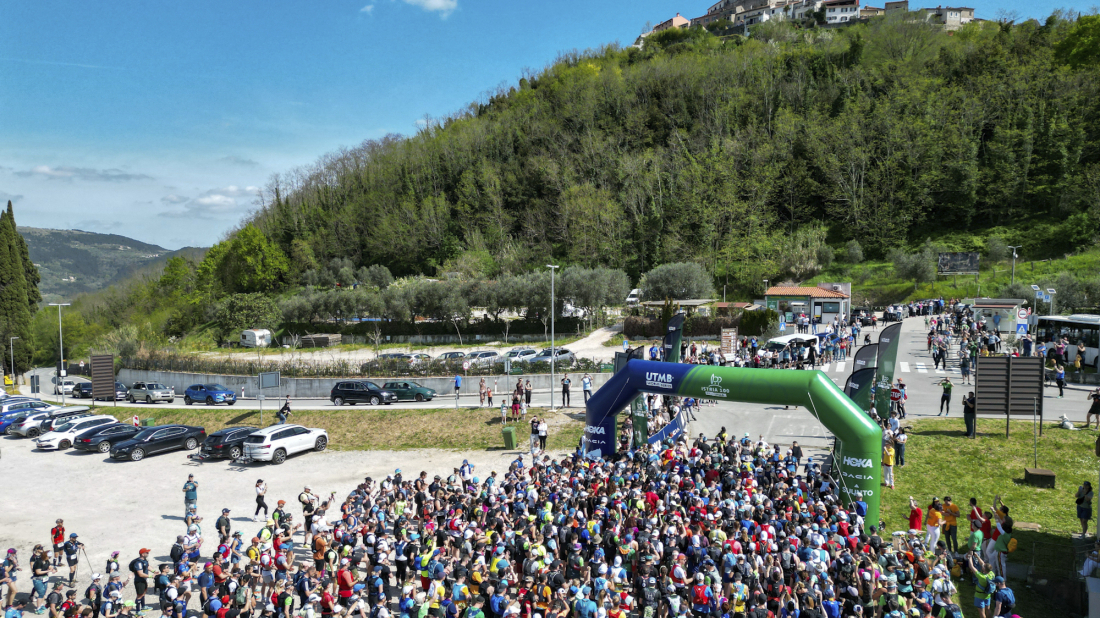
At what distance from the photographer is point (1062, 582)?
12.1 metres

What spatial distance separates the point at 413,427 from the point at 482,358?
38.8 ft

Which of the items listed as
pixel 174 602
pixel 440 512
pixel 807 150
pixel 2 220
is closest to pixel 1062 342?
pixel 440 512

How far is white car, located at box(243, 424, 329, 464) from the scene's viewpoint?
23.6 meters

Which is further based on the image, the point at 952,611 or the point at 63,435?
the point at 63,435

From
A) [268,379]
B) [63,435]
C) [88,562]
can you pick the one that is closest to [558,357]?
[268,379]

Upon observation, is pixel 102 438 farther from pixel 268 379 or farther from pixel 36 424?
pixel 36 424

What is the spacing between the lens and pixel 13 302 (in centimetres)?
7031

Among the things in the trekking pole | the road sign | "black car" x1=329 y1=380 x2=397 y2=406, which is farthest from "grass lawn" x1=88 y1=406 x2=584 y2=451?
the trekking pole

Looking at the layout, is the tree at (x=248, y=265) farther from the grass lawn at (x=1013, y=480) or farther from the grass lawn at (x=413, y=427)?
the grass lawn at (x=1013, y=480)

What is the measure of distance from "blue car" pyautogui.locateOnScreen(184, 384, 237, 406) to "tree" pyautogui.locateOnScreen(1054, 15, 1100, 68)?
97.0 m

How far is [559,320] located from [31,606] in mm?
42931

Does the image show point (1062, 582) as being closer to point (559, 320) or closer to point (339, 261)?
point (559, 320)

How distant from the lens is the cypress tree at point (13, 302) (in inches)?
2736

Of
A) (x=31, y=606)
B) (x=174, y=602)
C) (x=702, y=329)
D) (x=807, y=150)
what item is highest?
(x=807, y=150)
